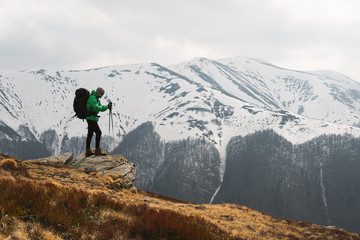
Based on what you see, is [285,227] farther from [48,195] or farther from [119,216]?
[48,195]

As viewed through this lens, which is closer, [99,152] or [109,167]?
[109,167]

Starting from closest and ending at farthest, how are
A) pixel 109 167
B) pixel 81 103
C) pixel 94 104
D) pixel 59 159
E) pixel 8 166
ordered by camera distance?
pixel 8 166 → pixel 94 104 → pixel 81 103 → pixel 109 167 → pixel 59 159

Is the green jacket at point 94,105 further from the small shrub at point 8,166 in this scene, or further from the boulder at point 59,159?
the boulder at point 59,159

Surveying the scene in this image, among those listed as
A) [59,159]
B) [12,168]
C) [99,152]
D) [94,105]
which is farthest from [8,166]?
[59,159]

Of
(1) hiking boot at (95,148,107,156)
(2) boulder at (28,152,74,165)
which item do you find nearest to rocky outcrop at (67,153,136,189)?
(1) hiking boot at (95,148,107,156)

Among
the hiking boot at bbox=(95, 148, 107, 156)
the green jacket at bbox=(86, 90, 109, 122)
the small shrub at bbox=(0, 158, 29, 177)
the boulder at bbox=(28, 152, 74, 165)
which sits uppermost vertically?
the green jacket at bbox=(86, 90, 109, 122)

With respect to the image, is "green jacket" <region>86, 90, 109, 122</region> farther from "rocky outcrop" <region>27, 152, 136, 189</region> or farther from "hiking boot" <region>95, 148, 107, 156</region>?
"hiking boot" <region>95, 148, 107, 156</region>

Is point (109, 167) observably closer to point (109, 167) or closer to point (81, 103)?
point (109, 167)

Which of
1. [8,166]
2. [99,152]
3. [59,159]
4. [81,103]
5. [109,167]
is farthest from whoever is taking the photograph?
[59,159]

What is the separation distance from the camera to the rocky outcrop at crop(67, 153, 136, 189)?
20.8 m

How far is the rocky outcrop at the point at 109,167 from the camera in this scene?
20.8 meters

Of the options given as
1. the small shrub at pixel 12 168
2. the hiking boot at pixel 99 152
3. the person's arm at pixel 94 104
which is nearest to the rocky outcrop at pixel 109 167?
the hiking boot at pixel 99 152

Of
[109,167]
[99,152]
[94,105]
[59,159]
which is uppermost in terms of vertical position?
[94,105]

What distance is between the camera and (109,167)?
71.3 ft
